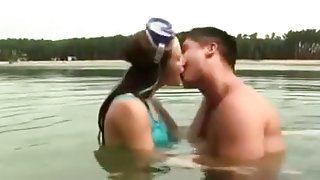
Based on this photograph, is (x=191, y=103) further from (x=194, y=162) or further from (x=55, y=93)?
(x=194, y=162)

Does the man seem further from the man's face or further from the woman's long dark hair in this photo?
the woman's long dark hair

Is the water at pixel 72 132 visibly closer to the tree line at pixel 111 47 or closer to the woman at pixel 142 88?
the woman at pixel 142 88

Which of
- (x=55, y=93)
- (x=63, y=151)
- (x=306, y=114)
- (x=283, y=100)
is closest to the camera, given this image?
(x=63, y=151)

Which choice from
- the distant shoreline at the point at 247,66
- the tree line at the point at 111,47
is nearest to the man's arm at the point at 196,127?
the distant shoreline at the point at 247,66

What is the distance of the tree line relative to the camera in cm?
6694

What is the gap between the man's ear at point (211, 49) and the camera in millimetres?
5586

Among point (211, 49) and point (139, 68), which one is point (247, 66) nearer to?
point (211, 49)

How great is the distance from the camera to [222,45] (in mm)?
5613

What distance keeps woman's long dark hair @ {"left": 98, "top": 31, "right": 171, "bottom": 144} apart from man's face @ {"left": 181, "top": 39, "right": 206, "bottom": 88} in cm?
24

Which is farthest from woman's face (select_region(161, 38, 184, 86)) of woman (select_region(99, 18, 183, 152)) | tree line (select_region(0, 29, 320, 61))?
tree line (select_region(0, 29, 320, 61))

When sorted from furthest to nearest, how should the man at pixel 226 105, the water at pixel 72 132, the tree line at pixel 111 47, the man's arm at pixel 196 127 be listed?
1. the tree line at pixel 111 47
2. the man's arm at pixel 196 127
3. the water at pixel 72 132
4. the man at pixel 226 105

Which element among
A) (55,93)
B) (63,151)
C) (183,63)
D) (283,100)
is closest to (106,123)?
(183,63)

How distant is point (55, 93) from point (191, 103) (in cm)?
422

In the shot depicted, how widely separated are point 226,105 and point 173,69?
1.75 ft
